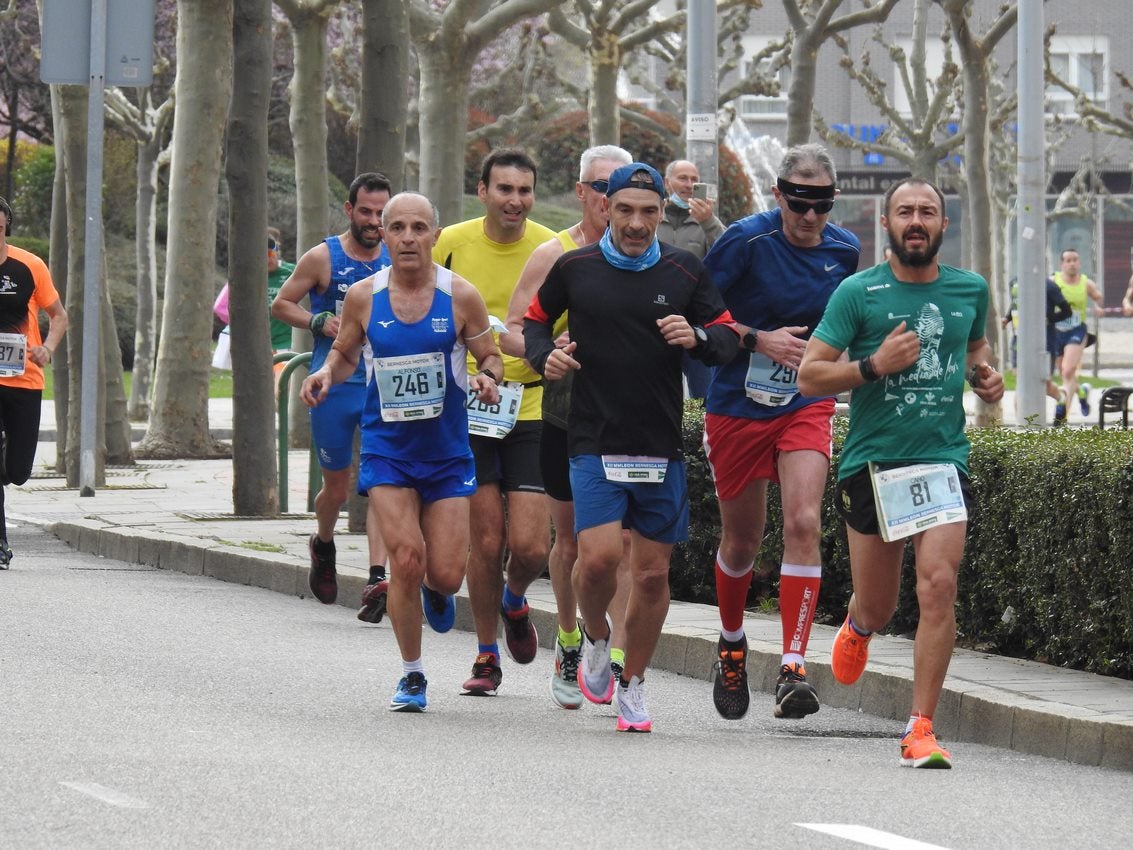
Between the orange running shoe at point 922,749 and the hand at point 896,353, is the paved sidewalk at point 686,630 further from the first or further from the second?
the hand at point 896,353

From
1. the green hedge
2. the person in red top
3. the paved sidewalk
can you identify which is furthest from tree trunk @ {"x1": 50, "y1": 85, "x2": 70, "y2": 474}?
the green hedge

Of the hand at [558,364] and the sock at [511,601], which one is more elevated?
the hand at [558,364]

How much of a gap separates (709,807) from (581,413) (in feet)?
6.28

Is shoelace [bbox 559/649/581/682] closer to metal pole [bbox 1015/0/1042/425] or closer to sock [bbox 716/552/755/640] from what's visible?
sock [bbox 716/552/755/640]

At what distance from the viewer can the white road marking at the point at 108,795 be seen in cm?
632

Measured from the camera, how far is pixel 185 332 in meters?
22.6

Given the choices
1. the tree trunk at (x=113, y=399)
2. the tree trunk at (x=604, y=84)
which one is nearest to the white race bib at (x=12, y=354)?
the tree trunk at (x=113, y=399)

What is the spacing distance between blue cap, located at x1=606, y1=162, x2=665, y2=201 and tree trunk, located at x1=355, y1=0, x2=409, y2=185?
6152mm

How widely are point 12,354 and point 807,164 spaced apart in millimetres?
5929

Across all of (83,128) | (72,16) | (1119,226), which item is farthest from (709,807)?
(1119,226)

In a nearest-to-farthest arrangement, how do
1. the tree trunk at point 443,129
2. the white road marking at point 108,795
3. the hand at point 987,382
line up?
the white road marking at point 108,795
the hand at point 987,382
the tree trunk at point 443,129

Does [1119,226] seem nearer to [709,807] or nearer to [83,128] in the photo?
[83,128]

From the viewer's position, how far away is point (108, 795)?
6449 mm

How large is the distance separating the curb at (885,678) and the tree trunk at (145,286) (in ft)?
55.5
